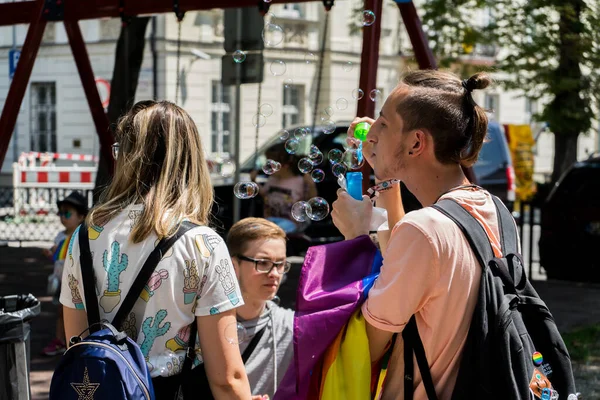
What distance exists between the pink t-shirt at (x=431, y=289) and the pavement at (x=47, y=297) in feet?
13.9

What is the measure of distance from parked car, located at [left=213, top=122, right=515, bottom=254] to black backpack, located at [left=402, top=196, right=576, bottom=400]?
5.72 metres

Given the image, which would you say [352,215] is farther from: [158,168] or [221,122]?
[221,122]

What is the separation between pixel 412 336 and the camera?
2080mm

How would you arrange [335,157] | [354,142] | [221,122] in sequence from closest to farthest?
[354,142] → [335,157] → [221,122]

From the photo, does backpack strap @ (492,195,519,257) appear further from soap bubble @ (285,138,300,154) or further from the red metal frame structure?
the red metal frame structure

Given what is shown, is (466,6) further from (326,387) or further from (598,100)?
(326,387)

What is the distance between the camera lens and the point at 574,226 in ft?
32.9

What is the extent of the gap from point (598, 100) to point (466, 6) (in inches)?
107

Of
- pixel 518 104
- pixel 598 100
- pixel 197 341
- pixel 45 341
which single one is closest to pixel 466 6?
pixel 598 100

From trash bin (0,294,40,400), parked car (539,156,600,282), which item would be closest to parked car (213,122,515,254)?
parked car (539,156,600,282)

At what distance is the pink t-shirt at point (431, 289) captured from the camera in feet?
6.57

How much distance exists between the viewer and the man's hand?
244cm

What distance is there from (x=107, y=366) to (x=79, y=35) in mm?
4638

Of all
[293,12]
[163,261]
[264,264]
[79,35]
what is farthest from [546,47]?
[293,12]
